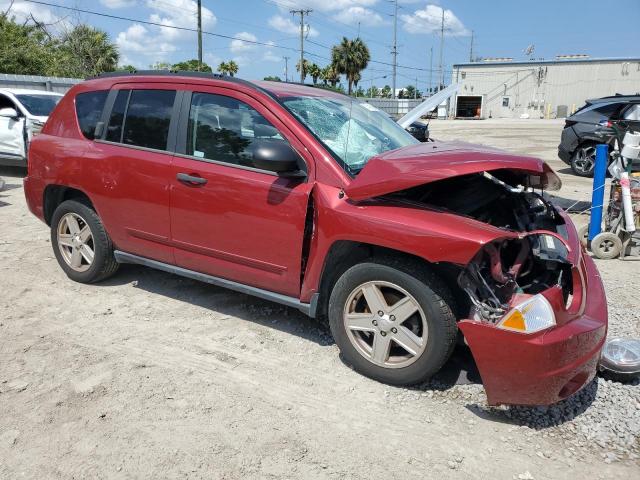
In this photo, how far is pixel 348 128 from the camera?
152 inches

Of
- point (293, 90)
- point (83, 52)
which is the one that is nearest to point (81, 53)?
point (83, 52)

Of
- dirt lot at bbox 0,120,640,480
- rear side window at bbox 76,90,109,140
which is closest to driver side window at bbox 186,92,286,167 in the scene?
rear side window at bbox 76,90,109,140

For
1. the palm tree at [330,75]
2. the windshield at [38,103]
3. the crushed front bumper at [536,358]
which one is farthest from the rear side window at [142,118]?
the palm tree at [330,75]

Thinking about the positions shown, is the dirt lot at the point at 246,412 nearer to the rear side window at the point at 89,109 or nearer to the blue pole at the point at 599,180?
the rear side window at the point at 89,109

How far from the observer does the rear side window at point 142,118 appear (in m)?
4.02

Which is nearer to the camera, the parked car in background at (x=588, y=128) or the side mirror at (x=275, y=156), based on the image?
the side mirror at (x=275, y=156)

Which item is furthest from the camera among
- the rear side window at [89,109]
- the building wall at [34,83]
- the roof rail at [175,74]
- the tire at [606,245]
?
the building wall at [34,83]

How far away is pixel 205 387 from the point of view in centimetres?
320

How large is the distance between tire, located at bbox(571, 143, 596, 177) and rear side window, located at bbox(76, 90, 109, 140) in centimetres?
1080

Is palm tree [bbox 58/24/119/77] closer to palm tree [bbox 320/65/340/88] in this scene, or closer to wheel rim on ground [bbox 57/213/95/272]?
wheel rim on ground [bbox 57/213/95/272]

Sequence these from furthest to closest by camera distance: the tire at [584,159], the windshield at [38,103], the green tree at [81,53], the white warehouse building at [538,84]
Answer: the white warehouse building at [538,84]
the green tree at [81,53]
the tire at [584,159]
the windshield at [38,103]

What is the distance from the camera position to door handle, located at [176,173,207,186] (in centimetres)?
372

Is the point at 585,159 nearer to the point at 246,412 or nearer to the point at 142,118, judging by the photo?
the point at 142,118

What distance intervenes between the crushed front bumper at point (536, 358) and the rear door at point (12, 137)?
10575mm
